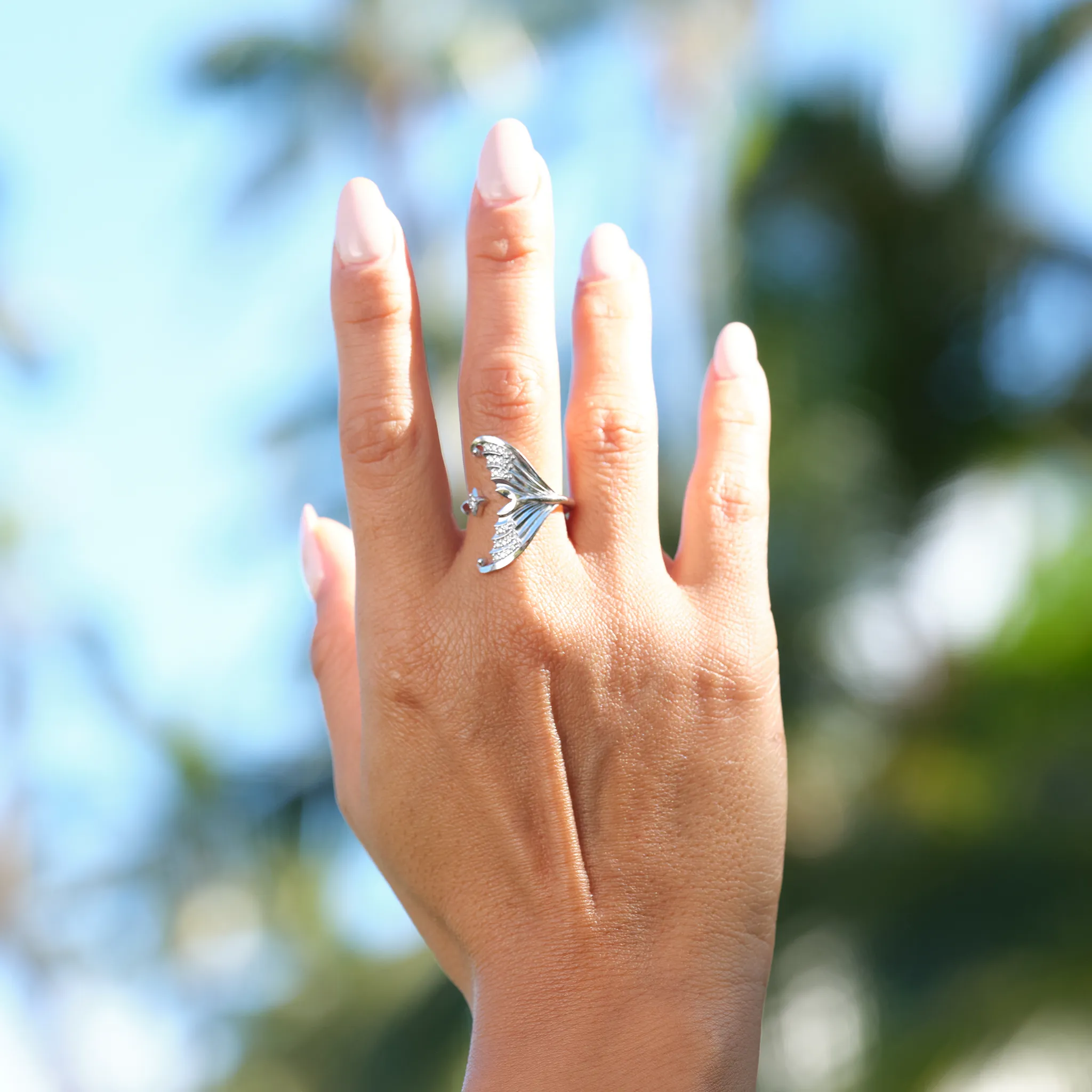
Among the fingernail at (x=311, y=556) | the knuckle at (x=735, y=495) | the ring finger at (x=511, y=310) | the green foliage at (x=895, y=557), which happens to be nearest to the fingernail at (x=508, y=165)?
the ring finger at (x=511, y=310)

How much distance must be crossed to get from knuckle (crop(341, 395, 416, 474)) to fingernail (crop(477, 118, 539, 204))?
12.7 inches

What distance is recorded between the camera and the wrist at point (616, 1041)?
1464 millimetres

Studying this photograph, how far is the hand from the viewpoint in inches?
61.1

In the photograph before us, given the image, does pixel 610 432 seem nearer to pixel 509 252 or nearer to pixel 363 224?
pixel 509 252

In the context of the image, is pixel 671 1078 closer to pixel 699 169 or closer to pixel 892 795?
pixel 892 795

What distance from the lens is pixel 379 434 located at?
163 centimetres

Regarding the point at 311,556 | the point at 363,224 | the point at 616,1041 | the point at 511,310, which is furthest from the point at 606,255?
the point at 616,1041

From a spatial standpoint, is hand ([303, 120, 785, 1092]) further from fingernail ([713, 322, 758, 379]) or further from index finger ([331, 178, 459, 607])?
fingernail ([713, 322, 758, 379])

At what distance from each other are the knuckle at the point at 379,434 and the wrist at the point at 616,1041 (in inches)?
29.0

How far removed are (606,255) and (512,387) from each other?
27 centimetres

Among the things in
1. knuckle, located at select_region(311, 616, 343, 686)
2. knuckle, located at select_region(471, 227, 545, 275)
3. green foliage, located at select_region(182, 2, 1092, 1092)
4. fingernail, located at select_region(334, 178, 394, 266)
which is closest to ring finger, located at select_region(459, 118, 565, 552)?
knuckle, located at select_region(471, 227, 545, 275)

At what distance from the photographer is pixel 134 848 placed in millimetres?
18281

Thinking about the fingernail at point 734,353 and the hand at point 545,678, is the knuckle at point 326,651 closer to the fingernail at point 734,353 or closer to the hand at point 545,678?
the hand at point 545,678

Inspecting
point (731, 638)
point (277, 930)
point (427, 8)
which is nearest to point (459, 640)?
point (731, 638)
